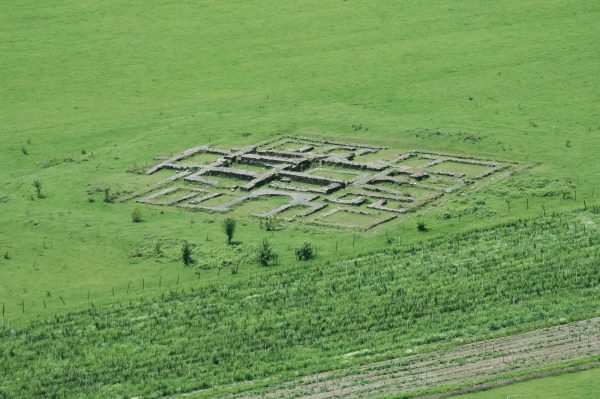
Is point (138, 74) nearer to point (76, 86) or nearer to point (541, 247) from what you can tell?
point (76, 86)


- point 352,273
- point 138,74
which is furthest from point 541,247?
point 138,74

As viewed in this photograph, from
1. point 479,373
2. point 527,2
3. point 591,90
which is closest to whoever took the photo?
point 479,373

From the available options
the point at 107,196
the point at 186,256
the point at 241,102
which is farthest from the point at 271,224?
the point at 241,102

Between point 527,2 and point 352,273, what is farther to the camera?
point 527,2

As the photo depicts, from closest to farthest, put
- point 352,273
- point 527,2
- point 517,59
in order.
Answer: point 352,273, point 517,59, point 527,2

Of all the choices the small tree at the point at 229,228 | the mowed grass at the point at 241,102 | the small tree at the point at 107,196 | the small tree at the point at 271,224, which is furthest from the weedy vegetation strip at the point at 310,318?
the small tree at the point at 107,196

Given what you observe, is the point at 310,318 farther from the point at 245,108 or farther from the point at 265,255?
the point at 245,108

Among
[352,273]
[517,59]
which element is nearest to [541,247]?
[352,273]
